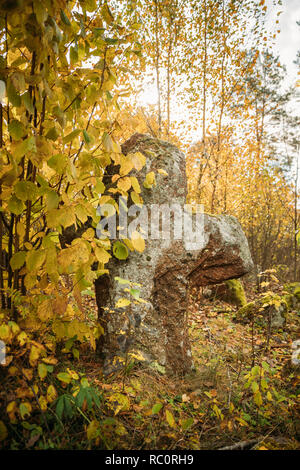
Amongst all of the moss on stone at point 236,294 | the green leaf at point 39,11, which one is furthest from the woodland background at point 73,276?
the moss on stone at point 236,294

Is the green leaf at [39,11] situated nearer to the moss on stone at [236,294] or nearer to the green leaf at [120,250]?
the green leaf at [120,250]

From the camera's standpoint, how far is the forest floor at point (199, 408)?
160 centimetres

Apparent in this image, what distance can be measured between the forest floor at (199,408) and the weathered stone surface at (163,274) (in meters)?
0.22

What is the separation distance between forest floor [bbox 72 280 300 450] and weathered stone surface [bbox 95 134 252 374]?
8.8 inches

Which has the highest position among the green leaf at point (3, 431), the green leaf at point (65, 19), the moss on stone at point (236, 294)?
the green leaf at point (65, 19)

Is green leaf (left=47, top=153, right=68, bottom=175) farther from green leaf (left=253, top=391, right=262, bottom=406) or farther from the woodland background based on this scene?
green leaf (left=253, top=391, right=262, bottom=406)

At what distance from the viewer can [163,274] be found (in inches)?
103

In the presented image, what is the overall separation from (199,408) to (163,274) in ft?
4.07

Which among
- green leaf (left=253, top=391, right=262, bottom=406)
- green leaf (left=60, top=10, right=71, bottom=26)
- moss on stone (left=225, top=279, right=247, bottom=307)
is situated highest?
green leaf (left=60, top=10, right=71, bottom=26)

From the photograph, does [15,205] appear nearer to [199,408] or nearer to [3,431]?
[3,431]

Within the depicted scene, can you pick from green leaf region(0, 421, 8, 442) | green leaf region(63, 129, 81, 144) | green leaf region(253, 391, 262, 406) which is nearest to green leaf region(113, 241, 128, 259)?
green leaf region(63, 129, 81, 144)

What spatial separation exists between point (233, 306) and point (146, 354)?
4056mm

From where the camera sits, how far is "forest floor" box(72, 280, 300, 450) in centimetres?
160
